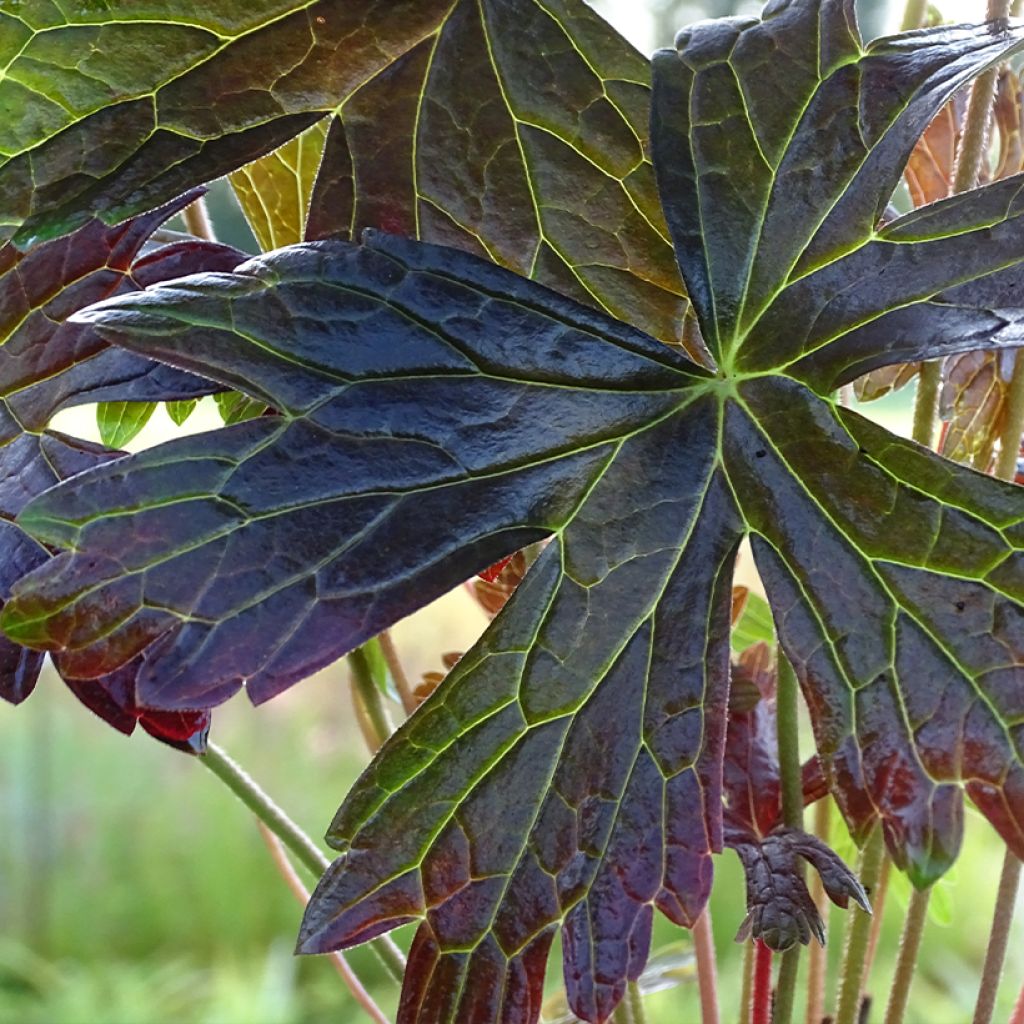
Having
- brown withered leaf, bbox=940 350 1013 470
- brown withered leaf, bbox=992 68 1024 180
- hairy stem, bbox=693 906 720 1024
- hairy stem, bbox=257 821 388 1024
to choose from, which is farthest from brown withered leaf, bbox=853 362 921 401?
hairy stem, bbox=257 821 388 1024

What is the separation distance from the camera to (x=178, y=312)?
13.1 inches

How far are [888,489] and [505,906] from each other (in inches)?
7.1

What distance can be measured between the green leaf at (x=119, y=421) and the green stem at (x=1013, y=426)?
35 cm

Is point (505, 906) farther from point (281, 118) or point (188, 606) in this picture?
point (281, 118)

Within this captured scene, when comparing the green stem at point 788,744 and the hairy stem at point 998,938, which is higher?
the green stem at point 788,744

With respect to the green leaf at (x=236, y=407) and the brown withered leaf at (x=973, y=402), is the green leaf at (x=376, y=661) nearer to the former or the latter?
the green leaf at (x=236, y=407)

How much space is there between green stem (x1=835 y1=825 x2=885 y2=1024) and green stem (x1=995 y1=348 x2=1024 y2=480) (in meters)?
0.16

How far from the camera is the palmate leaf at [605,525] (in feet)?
1.06

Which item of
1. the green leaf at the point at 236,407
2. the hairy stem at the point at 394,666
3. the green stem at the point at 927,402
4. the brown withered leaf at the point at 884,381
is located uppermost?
the brown withered leaf at the point at 884,381

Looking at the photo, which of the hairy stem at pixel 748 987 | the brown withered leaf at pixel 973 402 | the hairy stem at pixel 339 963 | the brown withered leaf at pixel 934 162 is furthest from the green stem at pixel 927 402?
the hairy stem at pixel 339 963

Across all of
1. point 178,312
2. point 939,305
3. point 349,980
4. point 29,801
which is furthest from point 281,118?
point 29,801

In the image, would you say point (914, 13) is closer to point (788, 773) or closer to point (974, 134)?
point (974, 134)

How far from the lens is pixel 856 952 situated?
1.54ft

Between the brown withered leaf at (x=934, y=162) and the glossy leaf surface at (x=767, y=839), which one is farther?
the brown withered leaf at (x=934, y=162)
